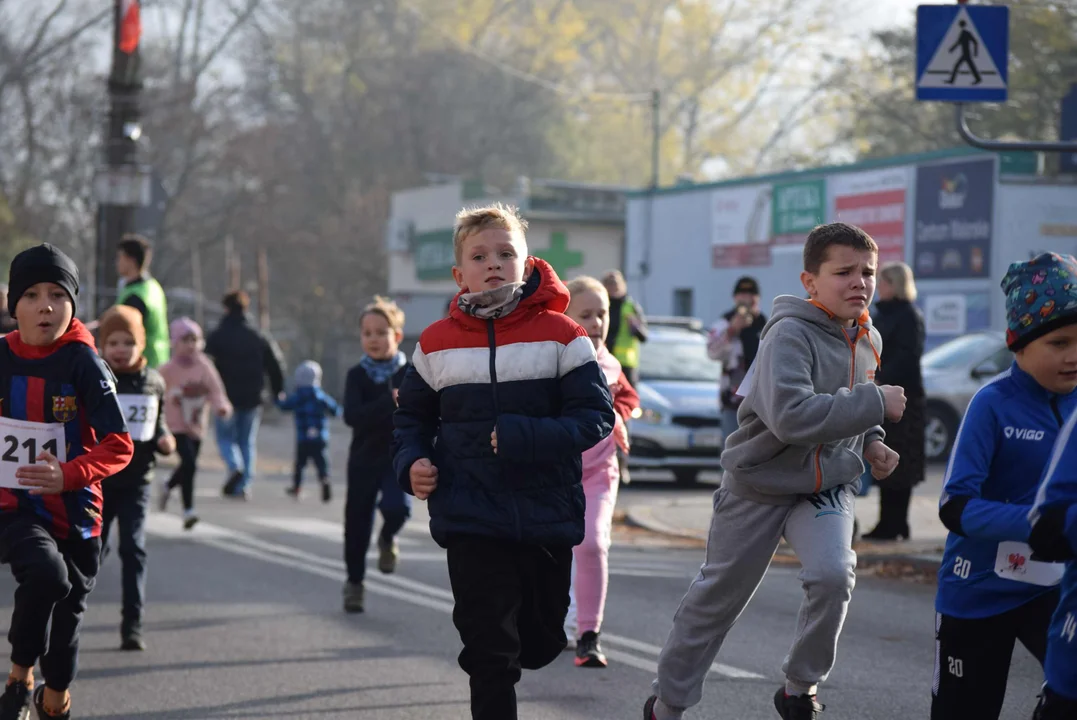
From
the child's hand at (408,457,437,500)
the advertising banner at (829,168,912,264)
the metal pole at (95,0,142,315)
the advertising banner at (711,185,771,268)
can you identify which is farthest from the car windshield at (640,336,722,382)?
the advertising banner at (711,185,771,268)

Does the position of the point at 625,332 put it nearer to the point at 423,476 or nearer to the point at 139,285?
the point at 139,285

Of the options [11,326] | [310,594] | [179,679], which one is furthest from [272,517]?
[179,679]

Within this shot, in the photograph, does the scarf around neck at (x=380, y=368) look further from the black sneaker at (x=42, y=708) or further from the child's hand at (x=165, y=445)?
the black sneaker at (x=42, y=708)

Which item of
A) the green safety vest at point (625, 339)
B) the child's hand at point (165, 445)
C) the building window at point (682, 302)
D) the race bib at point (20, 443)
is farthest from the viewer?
the building window at point (682, 302)

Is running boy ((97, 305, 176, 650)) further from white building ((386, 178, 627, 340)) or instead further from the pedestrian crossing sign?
white building ((386, 178, 627, 340))

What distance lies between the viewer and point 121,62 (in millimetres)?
17453

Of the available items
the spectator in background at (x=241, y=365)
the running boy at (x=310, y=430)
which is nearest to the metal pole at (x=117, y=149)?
the spectator in background at (x=241, y=365)

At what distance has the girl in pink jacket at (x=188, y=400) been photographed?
1315 cm

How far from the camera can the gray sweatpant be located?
518cm

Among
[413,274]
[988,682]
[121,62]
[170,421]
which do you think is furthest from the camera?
[413,274]

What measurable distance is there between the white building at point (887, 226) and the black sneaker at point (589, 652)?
19578mm

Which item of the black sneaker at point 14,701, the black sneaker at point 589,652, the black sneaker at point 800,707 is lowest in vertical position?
the black sneaker at point 589,652

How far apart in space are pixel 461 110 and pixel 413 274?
1146 cm

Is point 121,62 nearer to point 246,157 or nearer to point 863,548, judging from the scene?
point 863,548
